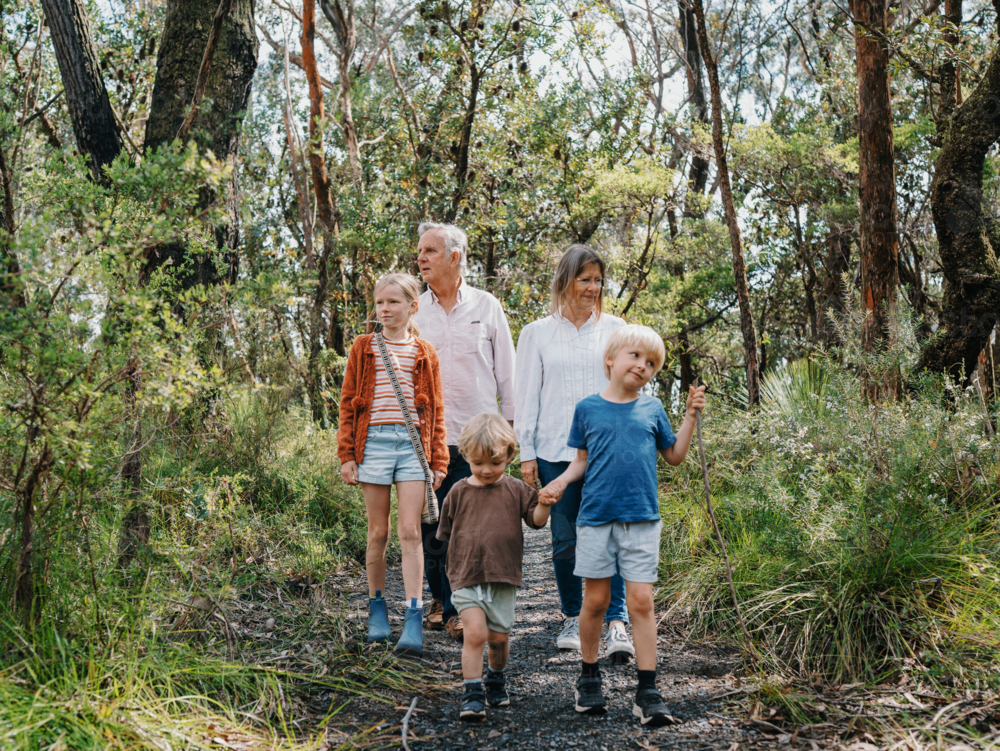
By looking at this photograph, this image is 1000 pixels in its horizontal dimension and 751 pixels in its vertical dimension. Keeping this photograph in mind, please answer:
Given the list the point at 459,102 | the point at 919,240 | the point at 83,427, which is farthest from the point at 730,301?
the point at 83,427

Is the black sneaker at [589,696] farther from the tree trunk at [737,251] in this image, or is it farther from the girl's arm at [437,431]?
the tree trunk at [737,251]

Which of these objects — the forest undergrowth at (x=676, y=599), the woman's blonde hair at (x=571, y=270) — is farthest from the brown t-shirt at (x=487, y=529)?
the woman's blonde hair at (x=571, y=270)

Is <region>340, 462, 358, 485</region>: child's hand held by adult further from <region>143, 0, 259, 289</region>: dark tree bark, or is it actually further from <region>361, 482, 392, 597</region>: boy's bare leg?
<region>143, 0, 259, 289</region>: dark tree bark

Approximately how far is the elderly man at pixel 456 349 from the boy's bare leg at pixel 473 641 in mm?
1076

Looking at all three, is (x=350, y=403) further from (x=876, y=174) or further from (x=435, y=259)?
(x=876, y=174)

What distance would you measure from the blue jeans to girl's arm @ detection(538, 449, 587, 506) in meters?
0.42

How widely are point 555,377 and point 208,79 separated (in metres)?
3.69

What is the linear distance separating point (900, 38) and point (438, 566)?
5.52 m

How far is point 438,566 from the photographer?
4285mm

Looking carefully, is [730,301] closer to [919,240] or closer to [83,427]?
[919,240]

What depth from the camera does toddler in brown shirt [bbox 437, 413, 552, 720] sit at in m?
3.13

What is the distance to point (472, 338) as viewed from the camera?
13.9ft

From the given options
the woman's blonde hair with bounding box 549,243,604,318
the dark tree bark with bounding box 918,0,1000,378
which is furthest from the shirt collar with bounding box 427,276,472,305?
the dark tree bark with bounding box 918,0,1000,378

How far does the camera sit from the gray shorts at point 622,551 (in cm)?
305
